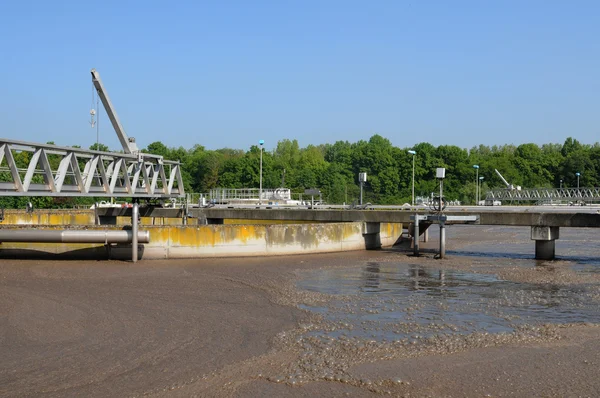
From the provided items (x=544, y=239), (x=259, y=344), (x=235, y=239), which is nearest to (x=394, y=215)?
(x=544, y=239)

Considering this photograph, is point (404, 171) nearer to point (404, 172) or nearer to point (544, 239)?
point (404, 172)

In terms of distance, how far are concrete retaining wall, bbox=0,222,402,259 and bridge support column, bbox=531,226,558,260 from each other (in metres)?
9.06

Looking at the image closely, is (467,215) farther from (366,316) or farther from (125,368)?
(125,368)

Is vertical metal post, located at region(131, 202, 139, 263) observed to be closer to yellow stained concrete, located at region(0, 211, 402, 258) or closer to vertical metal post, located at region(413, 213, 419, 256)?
yellow stained concrete, located at region(0, 211, 402, 258)

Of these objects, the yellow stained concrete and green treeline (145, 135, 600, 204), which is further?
green treeline (145, 135, 600, 204)

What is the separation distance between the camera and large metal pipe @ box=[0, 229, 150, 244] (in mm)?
26734

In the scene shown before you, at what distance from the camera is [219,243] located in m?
29.8

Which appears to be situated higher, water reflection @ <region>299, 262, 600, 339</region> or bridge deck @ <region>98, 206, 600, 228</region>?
bridge deck @ <region>98, 206, 600, 228</region>

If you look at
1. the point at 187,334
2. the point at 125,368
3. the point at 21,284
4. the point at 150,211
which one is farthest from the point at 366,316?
the point at 150,211

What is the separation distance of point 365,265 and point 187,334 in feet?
48.9

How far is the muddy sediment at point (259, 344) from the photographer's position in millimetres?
10641

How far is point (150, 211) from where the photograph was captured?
150 ft

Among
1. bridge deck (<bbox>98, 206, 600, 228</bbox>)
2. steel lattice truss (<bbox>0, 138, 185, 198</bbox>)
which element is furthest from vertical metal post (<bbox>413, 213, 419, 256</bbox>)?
steel lattice truss (<bbox>0, 138, 185, 198</bbox>)

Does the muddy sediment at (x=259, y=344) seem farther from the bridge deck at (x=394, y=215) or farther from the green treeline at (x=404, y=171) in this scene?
the green treeline at (x=404, y=171)
